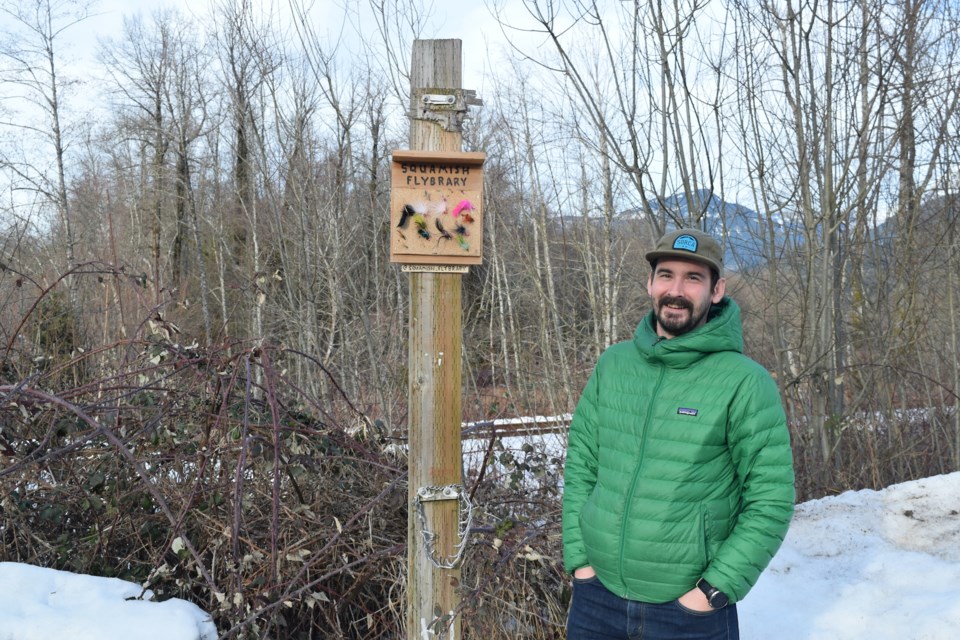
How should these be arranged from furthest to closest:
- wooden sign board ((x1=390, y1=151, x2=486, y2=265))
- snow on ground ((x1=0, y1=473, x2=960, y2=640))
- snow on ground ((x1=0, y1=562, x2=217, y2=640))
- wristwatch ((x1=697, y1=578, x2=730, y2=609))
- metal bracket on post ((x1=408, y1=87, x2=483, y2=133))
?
snow on ground ((x1=0, y1=473, x2=960, y2=640)), snow on ground ((x1=0, y1=562, x2=217, y2=640)), metal bracket on post ((x1=408, y1=87, x2=483, y2=133)), wooden sign board ((x1=390, y1=151, x2=486, y2=265)), wristwatch ((x1=697, y1=578, x2=730, y2=609))

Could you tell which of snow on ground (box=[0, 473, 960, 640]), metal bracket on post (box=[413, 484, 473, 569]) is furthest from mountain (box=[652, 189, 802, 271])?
metal bracket on post (box=[413, 484, 473, 569])

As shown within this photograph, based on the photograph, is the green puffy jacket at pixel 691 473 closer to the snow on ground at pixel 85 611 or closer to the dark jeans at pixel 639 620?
the dark jeans at pixel 639 620

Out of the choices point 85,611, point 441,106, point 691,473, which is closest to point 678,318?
point 691,473

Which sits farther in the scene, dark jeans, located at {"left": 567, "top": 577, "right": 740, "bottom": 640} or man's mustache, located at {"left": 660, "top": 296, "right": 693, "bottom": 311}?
man's mustache, located at {"left": 660, "top": 296, "right": 693, "bottom": 311}

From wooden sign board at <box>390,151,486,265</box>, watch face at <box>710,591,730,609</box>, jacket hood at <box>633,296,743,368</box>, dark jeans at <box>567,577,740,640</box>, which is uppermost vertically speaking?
wooden sign board at <box>390,151,486,265</box>

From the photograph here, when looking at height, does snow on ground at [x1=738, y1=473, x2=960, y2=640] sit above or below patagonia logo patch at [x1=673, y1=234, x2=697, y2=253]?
below

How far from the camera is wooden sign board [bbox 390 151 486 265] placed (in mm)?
2713

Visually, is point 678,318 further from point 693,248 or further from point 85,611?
A: point 85,611

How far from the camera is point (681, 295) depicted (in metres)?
2.53

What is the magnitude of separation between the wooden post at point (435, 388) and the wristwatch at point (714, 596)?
3.14 feet

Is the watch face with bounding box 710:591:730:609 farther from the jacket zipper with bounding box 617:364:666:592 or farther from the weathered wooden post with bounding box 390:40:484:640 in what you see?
the weathered wooden post with bounding box 390:40:484:640

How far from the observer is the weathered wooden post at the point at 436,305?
8.96 ft

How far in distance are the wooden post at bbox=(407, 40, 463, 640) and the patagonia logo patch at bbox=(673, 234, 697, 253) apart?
775 millimetres

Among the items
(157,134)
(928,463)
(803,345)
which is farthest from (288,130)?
(157,134)
